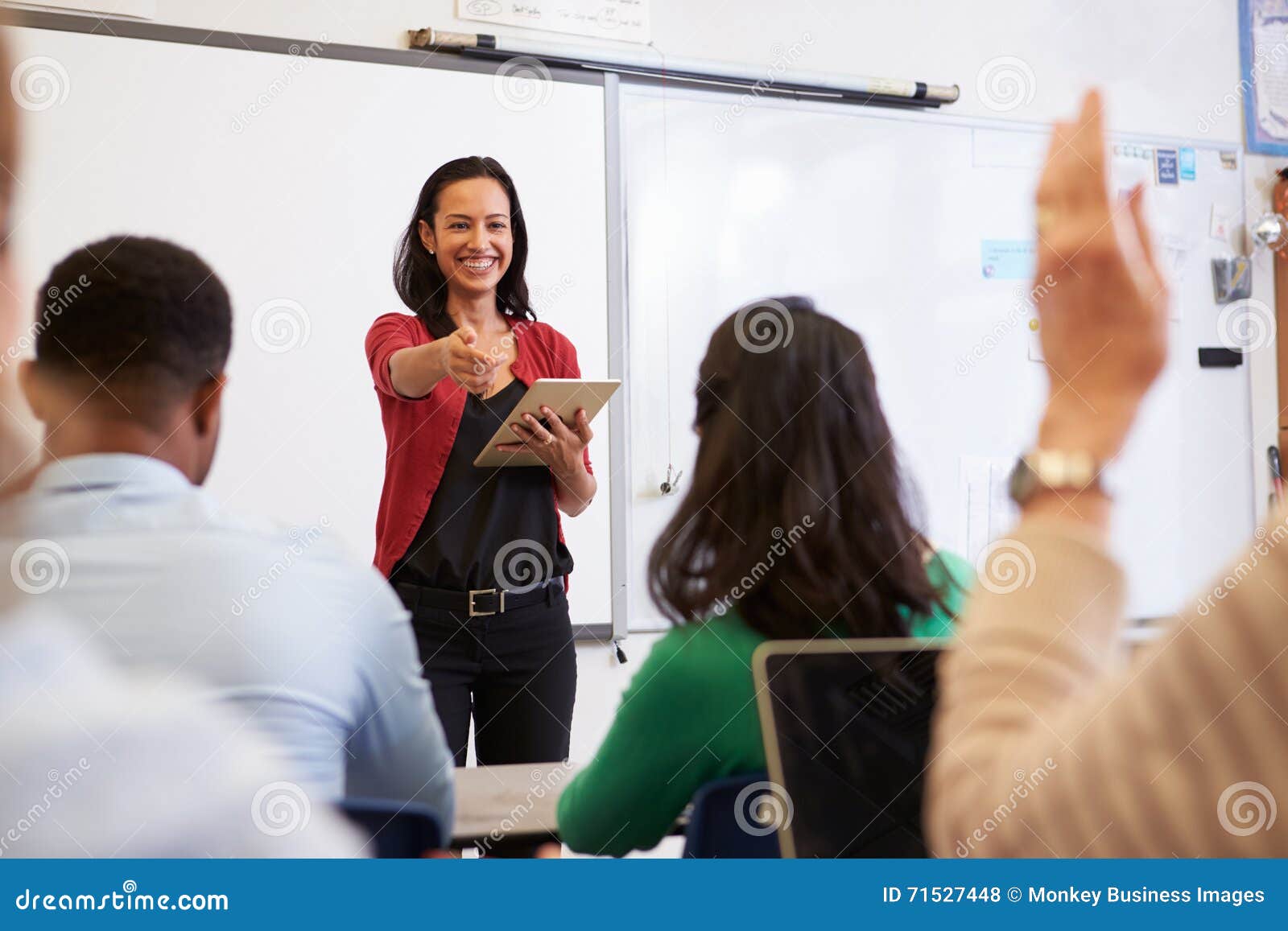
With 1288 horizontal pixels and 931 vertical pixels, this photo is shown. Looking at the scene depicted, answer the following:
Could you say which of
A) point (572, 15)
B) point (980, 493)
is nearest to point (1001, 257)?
point (980, 493)

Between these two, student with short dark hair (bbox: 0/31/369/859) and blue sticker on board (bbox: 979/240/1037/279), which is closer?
student with short dark hair (bbox: 0/31/369/859)

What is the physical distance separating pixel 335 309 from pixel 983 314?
3.79ft

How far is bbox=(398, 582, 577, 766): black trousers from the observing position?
4.54 feet

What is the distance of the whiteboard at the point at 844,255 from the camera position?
182cm

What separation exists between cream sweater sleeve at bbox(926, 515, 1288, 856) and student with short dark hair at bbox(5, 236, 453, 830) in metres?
0.62

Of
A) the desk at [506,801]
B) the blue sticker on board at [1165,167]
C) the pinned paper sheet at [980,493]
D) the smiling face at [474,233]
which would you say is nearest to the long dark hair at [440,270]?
the smiling face at [474,233]

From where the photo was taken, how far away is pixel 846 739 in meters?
0.85

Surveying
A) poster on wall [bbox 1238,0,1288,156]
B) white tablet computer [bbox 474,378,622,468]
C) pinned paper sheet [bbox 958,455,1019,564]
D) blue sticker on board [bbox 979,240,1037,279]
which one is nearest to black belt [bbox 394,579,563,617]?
white tablet computer [bbox 474,378,622,468]

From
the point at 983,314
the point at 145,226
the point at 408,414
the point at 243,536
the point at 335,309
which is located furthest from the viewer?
the point at 983,314

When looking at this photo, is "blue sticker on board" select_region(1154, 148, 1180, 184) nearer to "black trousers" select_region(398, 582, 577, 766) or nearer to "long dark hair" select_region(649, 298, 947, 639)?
Result: "long dark hair" select_region(649, 298, 947, 639)

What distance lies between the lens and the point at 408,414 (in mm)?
1414

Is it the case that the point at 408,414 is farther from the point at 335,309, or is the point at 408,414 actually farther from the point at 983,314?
the point at 983,314

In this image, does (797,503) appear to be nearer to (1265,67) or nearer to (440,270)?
(440,270)
